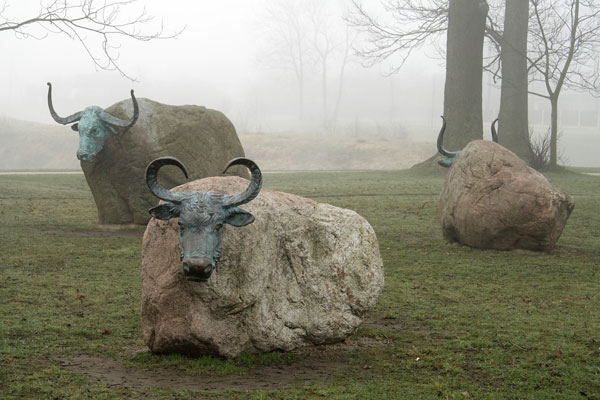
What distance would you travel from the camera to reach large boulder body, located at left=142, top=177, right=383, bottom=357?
20.2ft

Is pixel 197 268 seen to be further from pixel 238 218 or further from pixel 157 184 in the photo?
pixel 157 184

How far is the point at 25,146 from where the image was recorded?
162ft

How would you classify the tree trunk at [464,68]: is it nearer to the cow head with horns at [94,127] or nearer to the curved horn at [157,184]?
the cow head with horns at [94,127]

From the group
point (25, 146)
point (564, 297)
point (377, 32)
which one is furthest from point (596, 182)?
point (25, 146)

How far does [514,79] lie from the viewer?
99.0 ft

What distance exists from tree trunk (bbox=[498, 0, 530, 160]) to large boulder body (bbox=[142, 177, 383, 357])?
22714mm

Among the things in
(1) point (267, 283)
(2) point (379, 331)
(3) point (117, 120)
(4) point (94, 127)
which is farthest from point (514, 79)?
(1) point (267, 283)

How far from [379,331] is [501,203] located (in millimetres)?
4859

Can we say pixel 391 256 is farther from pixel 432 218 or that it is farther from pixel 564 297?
pixel 432 218

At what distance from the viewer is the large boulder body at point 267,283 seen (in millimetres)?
6145

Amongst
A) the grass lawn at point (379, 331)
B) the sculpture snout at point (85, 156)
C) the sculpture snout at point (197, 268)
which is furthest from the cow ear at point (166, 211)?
the sculpture snout at point (85, 156)

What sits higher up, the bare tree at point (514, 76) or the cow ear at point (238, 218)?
the bare tree at point (514, 76)

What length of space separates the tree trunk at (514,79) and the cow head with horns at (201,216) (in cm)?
2381

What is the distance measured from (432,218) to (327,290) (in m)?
9.66
